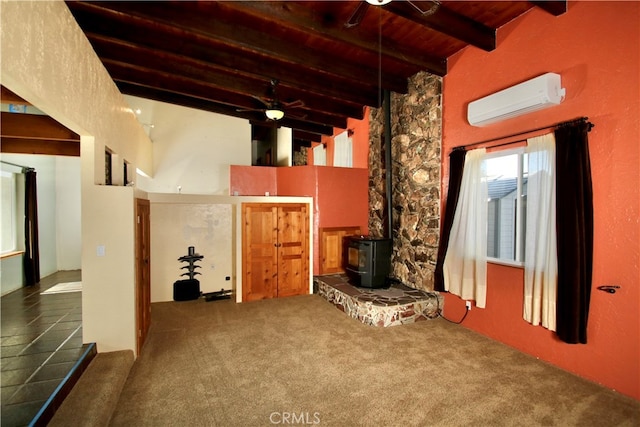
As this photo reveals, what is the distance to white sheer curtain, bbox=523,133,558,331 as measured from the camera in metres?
2.81

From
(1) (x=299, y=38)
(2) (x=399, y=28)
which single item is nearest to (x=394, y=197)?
(2) (x=399, y=28)

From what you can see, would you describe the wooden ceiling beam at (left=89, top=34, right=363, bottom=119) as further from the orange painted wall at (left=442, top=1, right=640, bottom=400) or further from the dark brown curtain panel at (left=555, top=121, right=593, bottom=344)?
the dark brown curtain panel at (left=555, top=121, right=593, bottom=344)

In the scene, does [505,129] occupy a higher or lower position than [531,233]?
higher

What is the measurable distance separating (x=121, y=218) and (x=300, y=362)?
232 centimetres

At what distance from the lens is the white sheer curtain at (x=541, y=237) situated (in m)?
2.81

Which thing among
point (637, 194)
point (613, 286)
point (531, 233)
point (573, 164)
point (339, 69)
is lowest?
point (613, 286)

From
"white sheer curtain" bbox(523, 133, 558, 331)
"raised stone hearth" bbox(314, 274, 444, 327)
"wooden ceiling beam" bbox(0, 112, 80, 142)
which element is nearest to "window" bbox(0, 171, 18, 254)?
"wooden ceiling beam" bbox(0, 112, 80, 142)

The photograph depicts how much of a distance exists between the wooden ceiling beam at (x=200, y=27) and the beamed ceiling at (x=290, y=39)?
0.4 inches

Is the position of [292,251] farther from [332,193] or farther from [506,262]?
[506,262]

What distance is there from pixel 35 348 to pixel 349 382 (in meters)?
2.91

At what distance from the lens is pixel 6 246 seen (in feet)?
15.5

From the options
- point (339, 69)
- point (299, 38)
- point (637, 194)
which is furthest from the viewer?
point (339, 69)

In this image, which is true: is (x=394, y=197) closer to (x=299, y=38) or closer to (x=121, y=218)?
(x=299, y=38)

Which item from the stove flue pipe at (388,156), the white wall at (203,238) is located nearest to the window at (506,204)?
the stove flue pipe at (388,156)
